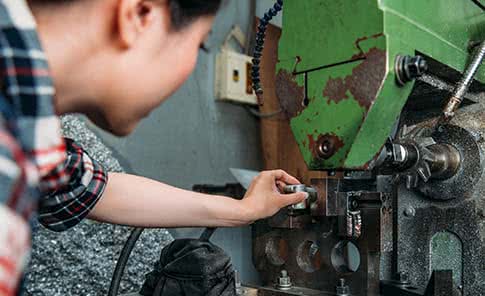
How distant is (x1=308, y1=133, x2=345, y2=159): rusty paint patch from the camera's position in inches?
29.9

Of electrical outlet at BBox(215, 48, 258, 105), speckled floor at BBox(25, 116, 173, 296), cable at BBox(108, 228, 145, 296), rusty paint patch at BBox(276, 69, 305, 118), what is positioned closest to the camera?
rusty paint patch at BBox(276, 69, 305, 118)

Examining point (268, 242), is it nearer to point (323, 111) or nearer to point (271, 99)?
point (323, 111)

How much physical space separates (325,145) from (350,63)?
0.44 feet

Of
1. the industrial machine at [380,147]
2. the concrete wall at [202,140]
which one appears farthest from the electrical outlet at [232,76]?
the industrial machine at [380,147]

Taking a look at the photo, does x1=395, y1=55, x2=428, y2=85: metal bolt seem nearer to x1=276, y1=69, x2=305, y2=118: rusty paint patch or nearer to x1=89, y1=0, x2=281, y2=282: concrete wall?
x1=276, y1=69, x2=305, y2=118: rusty paint patch

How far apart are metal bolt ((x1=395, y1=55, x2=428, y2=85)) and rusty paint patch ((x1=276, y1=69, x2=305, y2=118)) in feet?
0.54

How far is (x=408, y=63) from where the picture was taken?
716 mm

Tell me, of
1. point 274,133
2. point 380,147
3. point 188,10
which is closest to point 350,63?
point 380,147

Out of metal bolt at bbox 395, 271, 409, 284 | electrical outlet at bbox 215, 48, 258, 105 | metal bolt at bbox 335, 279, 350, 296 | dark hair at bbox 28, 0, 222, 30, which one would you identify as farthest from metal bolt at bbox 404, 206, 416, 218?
electrical outlet at bbox 215, 48, 258, 105

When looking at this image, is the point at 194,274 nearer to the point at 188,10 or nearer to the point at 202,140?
the point at 188,10

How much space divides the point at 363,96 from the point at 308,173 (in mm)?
1182

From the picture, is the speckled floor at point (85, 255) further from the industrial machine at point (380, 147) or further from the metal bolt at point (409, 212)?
the metal bolt at point (409, 212)

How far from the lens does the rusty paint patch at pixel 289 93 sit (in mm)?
825

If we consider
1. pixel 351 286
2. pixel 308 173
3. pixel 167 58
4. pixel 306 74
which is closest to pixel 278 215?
pixel 351 286
